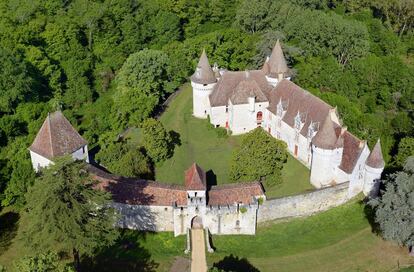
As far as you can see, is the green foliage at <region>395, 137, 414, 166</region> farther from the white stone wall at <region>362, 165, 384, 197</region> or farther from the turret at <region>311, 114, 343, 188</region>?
the turret at <region>311, 114, 343, 188</region>

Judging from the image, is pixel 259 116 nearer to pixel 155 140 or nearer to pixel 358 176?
pixel 155 140

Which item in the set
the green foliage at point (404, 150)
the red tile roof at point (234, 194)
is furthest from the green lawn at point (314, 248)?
the green foliage at point (404, 150)

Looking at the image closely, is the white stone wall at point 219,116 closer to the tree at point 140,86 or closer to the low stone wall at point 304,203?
the tree at point 140,86

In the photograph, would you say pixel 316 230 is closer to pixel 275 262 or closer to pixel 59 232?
pixel 275 262

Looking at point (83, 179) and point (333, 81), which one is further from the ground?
point (83, 179)

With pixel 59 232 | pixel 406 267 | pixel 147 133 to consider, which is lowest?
pixel 406 267

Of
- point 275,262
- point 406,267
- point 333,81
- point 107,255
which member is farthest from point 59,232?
point 333,81

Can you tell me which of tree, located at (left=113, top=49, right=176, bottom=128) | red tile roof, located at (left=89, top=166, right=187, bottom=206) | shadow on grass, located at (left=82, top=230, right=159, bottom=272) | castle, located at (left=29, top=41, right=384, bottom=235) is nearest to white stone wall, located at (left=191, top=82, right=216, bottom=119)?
castle, located at (left=29, top=41, right=384, bottom=235)
